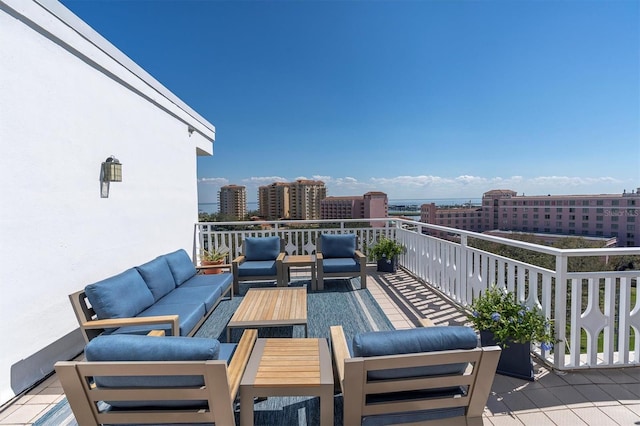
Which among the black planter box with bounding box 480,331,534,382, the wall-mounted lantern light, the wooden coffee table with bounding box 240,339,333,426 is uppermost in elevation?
the wall-mounted lantern light

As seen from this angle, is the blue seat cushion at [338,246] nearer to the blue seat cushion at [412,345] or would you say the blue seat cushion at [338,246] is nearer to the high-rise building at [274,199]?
the blue seat cushion at [412,345]

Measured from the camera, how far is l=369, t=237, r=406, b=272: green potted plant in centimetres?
589

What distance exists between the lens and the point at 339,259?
5.31m

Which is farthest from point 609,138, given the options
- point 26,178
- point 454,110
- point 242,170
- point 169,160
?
point 26,178

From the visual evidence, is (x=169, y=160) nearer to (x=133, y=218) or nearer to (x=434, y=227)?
(x=133, y=218)

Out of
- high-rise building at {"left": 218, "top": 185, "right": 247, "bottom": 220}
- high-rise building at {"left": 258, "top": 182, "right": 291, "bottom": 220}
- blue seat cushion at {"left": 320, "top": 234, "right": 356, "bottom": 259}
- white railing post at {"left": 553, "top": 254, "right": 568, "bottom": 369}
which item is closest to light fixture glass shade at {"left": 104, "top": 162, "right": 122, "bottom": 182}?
blue seat cushion at {"left": 320, "top": 234, "right": 356, "bottom": 259}

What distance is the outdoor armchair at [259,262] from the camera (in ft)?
16.0

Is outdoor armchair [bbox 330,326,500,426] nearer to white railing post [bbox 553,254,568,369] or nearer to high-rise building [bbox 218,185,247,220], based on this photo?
white railing post [bbox 553,254,568,369]

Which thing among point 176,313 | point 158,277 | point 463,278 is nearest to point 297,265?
point 158,277

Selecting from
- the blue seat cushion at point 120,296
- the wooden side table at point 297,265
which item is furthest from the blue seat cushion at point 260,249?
the blue seat cushion at point 120,296

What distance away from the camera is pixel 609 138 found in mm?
15102

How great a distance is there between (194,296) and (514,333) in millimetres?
3245

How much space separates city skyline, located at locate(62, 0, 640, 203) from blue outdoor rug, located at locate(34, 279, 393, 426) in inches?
163

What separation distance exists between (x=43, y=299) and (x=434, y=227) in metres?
4.71
